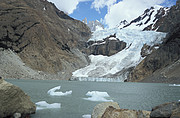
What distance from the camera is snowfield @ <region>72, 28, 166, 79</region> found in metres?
82.0

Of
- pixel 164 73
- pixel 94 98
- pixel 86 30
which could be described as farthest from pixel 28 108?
pixel 86 30

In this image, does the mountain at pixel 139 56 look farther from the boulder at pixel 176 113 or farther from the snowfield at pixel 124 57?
the boulder at pixel 176 113

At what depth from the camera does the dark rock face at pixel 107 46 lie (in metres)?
105

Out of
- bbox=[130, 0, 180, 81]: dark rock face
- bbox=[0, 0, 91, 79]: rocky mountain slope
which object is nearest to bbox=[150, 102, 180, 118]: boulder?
bbox=[0, 0, 91, 79]: rocky mountain slope

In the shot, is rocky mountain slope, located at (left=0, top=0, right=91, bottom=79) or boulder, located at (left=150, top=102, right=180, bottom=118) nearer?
boulder, located at (left=150, top=102, right=180, bottom=118)

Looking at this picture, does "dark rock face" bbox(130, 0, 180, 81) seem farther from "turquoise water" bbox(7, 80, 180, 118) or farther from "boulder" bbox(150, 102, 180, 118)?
"boulder" bbox(150, 102, 180, 118)

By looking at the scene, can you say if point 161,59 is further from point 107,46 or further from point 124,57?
point 107,46

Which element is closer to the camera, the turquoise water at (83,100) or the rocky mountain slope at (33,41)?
the turquoise water at (83,100)

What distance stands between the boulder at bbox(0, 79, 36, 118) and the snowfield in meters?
65.8

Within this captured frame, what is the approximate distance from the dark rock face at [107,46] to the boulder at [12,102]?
97.4m

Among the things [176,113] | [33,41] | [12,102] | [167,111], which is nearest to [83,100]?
[12,102]

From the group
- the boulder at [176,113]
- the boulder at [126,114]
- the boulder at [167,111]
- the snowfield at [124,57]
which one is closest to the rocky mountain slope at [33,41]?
the snowfield at [124,57]

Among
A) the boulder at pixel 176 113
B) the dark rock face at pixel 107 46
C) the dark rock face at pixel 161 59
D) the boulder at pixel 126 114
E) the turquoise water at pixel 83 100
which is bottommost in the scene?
the turquoise water at pixel 83 100

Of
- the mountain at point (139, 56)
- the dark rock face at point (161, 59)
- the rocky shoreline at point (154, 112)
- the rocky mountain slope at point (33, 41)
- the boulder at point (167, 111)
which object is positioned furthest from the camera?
the rocky mountain slope at point (33, 41)
